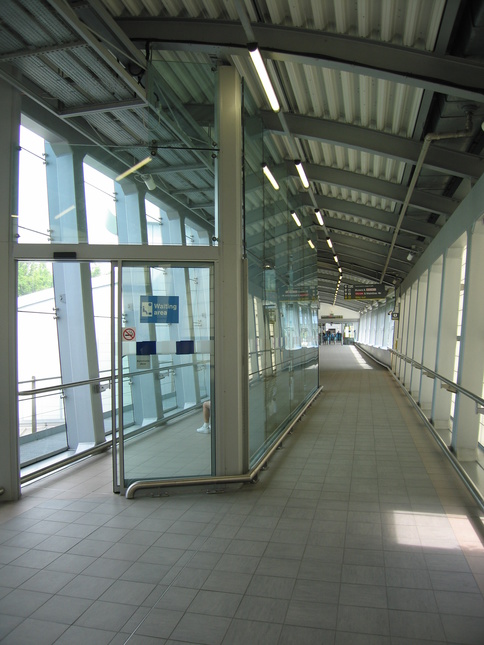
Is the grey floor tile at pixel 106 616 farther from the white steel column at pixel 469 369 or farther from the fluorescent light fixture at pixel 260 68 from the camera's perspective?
the white steel column at pixel 469 369

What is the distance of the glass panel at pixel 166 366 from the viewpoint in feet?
14.6

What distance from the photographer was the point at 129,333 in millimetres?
4426

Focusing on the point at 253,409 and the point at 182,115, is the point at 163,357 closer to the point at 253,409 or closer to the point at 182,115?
the point at 253,409

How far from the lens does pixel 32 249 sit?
4328 mm

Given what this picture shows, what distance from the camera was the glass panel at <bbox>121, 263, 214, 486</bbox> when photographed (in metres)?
4.45

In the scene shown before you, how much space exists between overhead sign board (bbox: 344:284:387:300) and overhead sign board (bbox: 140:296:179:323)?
16.4 metres

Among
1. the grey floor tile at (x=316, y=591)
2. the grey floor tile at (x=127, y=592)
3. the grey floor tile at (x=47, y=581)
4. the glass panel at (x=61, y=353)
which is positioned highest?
the glass panel at (x=61, y=353)

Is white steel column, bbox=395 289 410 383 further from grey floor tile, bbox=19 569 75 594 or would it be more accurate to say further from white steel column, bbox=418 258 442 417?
grey floor tile, bbox=19 569 75 594

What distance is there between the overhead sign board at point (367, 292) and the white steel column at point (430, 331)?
10.4 m

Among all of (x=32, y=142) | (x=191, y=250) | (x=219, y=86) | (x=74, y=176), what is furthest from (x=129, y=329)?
(x=219, y=86)

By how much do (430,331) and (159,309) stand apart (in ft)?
21.6

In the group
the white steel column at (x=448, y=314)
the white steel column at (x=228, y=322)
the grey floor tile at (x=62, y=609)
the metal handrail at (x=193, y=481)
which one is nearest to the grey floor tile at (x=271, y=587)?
the grey floor tile at (x=62, y=609)

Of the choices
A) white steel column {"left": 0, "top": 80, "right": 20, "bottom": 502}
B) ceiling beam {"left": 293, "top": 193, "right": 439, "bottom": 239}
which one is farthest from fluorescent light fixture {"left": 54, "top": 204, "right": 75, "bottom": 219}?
ceiling beam {"left": 293, "top": 193, "right": 439, "bottom": 239}

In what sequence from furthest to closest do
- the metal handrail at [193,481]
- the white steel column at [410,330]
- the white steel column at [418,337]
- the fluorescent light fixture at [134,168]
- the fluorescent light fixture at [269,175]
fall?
the white steel column at [410,330]
the white steel column at [418,337]
the fluorescent light fixture at [269,175]
the fluorescent light fixture at [134,168]
the metal handrail at [193,481]
